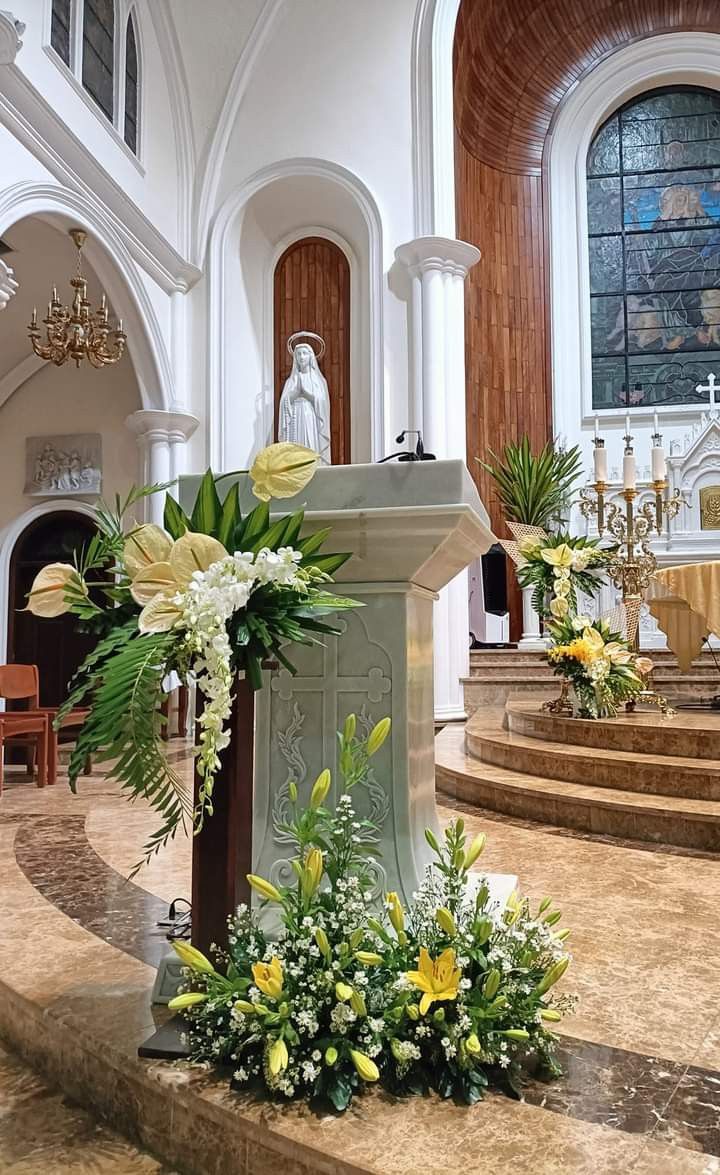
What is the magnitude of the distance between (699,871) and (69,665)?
8.66 m

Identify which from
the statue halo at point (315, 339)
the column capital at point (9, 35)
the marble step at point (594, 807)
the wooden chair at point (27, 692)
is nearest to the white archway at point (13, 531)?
the statue halo at point (315, 339)

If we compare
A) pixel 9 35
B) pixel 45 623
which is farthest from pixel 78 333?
pixel 45 623

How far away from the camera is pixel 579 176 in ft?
39.9

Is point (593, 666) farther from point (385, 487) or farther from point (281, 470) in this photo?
point (281, 470)

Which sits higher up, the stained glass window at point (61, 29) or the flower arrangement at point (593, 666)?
the stained glass window at point (61, 29)

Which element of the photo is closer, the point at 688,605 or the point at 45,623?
the point at 688,605

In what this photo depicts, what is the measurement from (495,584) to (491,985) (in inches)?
377

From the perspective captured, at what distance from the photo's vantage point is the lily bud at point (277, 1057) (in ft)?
4.39

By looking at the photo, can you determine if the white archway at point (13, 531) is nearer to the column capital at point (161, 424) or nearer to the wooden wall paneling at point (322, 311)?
the column capital at point (161, 424)

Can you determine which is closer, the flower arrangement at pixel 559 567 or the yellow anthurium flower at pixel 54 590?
the yellow anthurium flower at pixel 54 590

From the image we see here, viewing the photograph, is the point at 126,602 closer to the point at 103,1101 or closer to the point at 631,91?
the point at 103,1101

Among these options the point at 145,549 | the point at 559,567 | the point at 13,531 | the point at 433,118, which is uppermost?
the point at 433,118

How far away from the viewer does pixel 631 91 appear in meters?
12.2

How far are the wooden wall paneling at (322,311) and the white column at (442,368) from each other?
→ 132 centimetres
